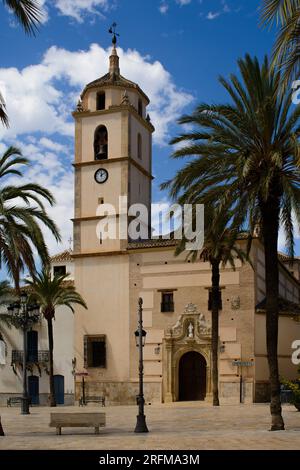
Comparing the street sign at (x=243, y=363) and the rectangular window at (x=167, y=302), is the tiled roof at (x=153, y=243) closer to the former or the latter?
the rectangular window at (x=167, y=302)

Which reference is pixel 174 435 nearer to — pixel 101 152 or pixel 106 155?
pixel 106 155

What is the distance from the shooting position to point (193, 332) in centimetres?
3956

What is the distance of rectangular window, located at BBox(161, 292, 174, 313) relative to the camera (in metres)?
40.7

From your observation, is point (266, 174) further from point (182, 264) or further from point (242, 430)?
point (182, 264)

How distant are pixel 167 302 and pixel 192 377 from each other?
4.31m

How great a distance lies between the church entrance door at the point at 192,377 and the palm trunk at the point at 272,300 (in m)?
19.9

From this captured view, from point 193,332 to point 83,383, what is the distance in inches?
285

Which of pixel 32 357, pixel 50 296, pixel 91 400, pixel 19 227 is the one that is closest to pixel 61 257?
pixel 32 357

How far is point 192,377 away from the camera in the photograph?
3994 centimetres

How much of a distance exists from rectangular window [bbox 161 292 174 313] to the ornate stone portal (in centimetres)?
92

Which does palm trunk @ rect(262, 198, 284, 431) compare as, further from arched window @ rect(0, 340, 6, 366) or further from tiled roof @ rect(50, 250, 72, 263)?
tiled roof @ rect(50, 250, 72, 263)

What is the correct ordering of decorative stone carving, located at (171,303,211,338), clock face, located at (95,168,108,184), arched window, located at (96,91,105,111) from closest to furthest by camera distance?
decorative stone carving, located at (171,303,211,338)
clock face, located at (95,168,108,184)
arched window, located at (96,91,105,111)

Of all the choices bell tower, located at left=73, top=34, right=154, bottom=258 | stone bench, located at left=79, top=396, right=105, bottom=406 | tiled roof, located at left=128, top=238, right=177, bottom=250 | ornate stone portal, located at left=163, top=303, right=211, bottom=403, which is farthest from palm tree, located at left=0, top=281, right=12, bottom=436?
ornate stone portal, located at left=163, top=303, right=211, bottom=403

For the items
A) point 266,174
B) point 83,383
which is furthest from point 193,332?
point 266,174
